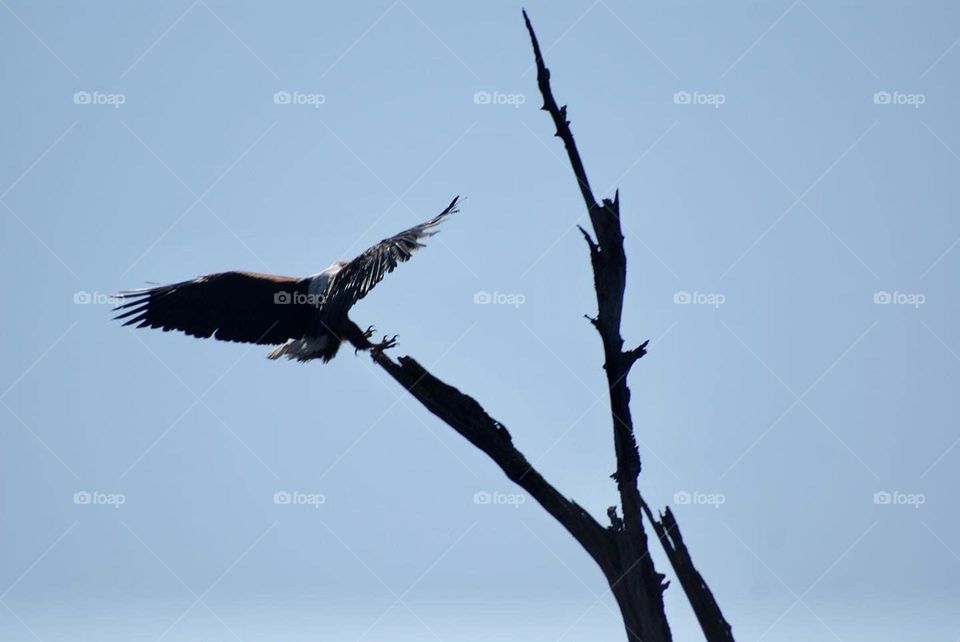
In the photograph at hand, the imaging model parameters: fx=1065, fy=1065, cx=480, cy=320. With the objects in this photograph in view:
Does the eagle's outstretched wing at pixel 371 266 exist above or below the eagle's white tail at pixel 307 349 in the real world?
above

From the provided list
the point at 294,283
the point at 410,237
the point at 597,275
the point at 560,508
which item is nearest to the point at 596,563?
the point at 560,508

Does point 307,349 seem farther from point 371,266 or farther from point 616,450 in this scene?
point 616,450

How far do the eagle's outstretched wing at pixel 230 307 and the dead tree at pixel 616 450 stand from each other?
5.95 ft

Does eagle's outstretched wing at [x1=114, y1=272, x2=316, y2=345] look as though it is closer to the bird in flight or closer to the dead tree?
the bird in flight

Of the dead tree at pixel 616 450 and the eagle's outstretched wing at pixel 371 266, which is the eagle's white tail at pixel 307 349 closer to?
the eagle's outstretched wing at pixel 371 266

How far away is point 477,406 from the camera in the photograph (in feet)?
24.0

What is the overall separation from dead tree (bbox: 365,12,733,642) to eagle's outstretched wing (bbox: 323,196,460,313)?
0.86 m

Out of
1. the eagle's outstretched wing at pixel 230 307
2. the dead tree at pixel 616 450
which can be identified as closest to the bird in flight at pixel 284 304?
the eagle's outstretched wing at pixel 230 307

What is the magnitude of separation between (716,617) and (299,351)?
387 cm

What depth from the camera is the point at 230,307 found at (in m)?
9.13

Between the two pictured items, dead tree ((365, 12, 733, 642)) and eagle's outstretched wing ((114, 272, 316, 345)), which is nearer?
dead tree ((365, 12, 733, 642))

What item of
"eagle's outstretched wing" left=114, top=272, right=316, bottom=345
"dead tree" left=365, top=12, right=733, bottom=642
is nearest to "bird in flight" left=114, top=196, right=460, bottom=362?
"eagle's outstretched wing" left=114, top=272, right=316, bottom=345

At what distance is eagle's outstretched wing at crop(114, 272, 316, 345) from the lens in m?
8.91

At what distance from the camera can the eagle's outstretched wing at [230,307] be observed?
8.91 meters
